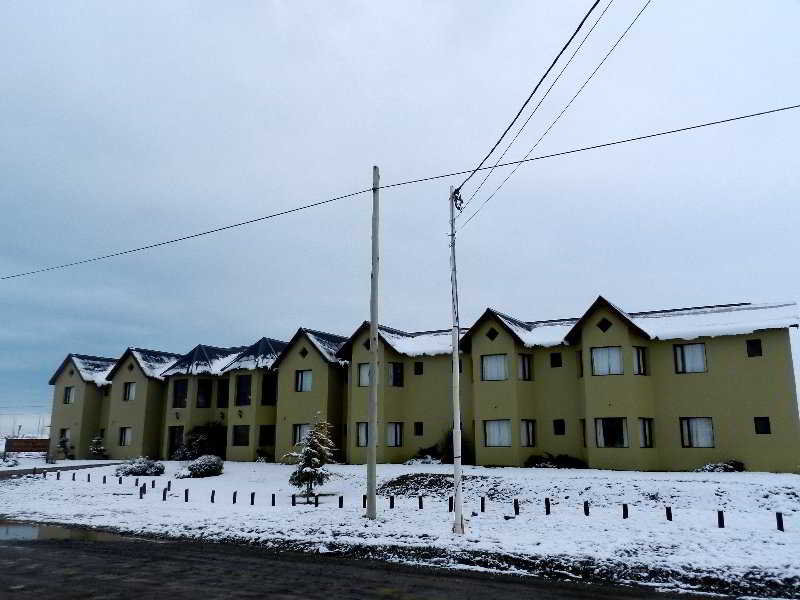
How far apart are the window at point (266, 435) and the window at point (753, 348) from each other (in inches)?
1269

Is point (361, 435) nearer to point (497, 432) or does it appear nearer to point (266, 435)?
point (266, 435)

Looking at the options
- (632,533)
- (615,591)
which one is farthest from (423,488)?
(615,591)

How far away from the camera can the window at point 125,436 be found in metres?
52.4

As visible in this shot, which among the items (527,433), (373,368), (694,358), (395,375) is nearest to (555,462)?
(527,433)

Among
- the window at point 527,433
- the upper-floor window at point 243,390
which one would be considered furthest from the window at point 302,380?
the window at point 527,433

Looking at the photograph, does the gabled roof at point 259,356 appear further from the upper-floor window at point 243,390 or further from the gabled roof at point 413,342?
the gabled roof at point 413,342

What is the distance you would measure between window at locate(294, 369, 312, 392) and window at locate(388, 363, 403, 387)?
21.1 ft

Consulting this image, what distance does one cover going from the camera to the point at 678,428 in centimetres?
3369

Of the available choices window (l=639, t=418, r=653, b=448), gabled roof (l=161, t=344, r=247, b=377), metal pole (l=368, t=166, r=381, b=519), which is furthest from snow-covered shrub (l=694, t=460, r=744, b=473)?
gabled roof (l=161, t=344, r=247, b=377)

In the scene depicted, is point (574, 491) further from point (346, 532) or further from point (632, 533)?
point (346, 532)

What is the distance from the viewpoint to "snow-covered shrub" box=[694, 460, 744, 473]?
31.2m

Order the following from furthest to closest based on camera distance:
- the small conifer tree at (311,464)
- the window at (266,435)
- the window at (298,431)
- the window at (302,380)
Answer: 1. the window at (266,435)
2. the window at (302,380)
3. the window at (298,431)
4. the small conifer tree at (311,464)

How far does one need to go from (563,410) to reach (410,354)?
1067 centimetres

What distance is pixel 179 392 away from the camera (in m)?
51.3
